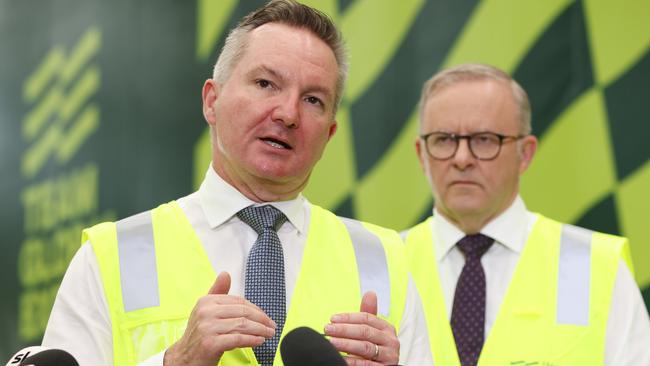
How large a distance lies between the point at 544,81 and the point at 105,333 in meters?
2.00

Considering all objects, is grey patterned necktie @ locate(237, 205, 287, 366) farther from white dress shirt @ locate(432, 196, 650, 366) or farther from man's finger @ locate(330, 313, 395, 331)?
white dress shirt @ locate(432, 196, 650, 366)

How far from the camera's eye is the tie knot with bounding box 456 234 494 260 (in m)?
2.45

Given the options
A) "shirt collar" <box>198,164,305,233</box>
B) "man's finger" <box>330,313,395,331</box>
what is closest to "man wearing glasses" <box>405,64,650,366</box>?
"shirt collar" <box>198,164,305,233</box>

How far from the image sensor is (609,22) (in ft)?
9.96

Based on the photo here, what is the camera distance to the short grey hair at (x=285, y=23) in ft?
5.69

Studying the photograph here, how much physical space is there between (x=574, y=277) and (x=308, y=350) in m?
1.48

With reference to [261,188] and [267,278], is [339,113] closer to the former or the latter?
[261,188]

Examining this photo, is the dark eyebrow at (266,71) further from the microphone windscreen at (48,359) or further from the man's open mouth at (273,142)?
the microphone windscreen at (48,359)

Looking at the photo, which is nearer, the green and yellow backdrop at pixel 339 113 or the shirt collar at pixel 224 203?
the shirt collar at pixel 224 203

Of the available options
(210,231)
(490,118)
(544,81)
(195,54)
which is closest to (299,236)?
(210,231)

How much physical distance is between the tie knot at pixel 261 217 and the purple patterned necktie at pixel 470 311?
2.52 feet

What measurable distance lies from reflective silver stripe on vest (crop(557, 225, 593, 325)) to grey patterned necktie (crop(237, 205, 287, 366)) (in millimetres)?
922

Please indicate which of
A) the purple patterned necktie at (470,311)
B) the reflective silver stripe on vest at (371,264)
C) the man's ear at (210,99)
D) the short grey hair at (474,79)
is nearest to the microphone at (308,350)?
the reflective silver stripe on vest at (371,264)

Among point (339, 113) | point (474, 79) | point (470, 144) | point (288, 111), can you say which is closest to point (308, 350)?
point (288, 111)
